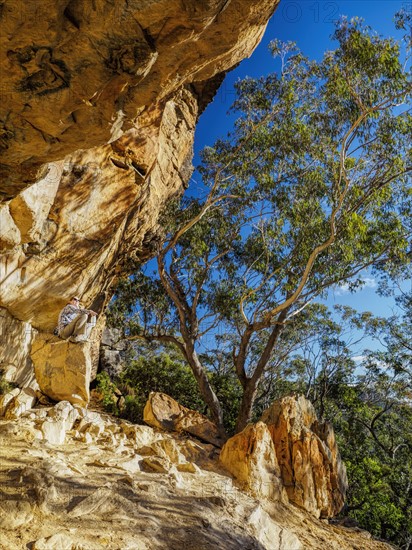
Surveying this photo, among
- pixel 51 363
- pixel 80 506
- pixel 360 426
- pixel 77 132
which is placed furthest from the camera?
pixel 360 426

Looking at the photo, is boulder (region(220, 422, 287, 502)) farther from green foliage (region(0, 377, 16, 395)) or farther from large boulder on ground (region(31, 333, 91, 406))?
green foliage (region(0, 377, 16, 395))

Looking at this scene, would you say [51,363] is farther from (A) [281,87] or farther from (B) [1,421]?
(A) [281,87]

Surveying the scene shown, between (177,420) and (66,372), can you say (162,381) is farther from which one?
(66,372)

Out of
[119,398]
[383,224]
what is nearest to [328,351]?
[383,224]


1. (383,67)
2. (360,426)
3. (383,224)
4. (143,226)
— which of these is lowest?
(360,426)

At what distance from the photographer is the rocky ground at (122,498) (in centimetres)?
338

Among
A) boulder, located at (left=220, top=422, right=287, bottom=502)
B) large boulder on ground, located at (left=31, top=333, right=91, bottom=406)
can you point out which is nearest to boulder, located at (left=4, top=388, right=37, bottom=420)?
large boulder on ground, located at (left=31, top=333, right=91, bottom=406)

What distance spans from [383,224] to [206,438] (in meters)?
8.65

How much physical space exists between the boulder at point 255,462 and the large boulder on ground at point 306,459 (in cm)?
45

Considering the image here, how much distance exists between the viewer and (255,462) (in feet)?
22.2

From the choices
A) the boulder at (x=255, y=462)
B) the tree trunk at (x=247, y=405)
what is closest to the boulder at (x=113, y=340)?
the tree trunk at (x=247, y=405)

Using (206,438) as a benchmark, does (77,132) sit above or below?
above

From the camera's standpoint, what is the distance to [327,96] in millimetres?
11477

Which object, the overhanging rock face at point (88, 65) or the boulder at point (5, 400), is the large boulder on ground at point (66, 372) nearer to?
the boulder at point (5, 400)
